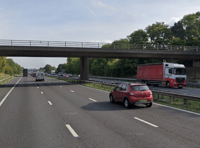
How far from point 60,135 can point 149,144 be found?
2.92 m

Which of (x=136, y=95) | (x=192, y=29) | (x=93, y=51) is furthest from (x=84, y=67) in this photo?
(x=192, y=29)

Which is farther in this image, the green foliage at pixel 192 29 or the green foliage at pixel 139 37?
the green foliage at pixel 139 37

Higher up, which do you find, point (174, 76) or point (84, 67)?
point (84, 67)

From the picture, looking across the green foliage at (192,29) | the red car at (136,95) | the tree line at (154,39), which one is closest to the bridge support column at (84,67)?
the tree line at (154,39)

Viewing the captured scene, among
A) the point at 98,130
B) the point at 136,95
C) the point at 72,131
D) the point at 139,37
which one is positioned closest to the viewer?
the point at 72,131

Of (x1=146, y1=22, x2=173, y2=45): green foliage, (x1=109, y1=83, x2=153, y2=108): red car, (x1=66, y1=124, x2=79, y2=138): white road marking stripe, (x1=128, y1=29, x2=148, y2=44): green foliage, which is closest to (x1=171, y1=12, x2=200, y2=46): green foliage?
(x1=146, y1=22, x2=173, y2=45): green foliage

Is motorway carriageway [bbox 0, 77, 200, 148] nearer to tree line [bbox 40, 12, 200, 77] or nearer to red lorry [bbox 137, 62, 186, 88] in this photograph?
red lorry [bbox 137, 62, 186, 88]

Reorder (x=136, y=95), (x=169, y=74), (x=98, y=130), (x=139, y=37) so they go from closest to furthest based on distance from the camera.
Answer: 1. (x=98, y=130)
2. (x=136, y=95)
3. (x=169, y=74)
4. (x=139, y=37)

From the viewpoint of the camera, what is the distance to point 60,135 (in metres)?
7.40

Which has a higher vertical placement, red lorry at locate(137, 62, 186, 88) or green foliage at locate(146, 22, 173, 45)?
green foliage at locate(146, 22, 173, 45)

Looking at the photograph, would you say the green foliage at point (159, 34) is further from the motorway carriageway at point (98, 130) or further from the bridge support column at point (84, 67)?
the motorway carriageway at point (98, 130)

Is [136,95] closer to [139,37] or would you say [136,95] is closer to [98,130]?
[98,130]

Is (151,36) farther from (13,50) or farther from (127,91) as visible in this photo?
(127,91)

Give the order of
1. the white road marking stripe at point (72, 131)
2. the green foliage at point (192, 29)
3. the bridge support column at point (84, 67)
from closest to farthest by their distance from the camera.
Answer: the white road marking stripe at point (72, 131)
the bridge support column at point (84, 67)
the green foliage at point (192, 29)
